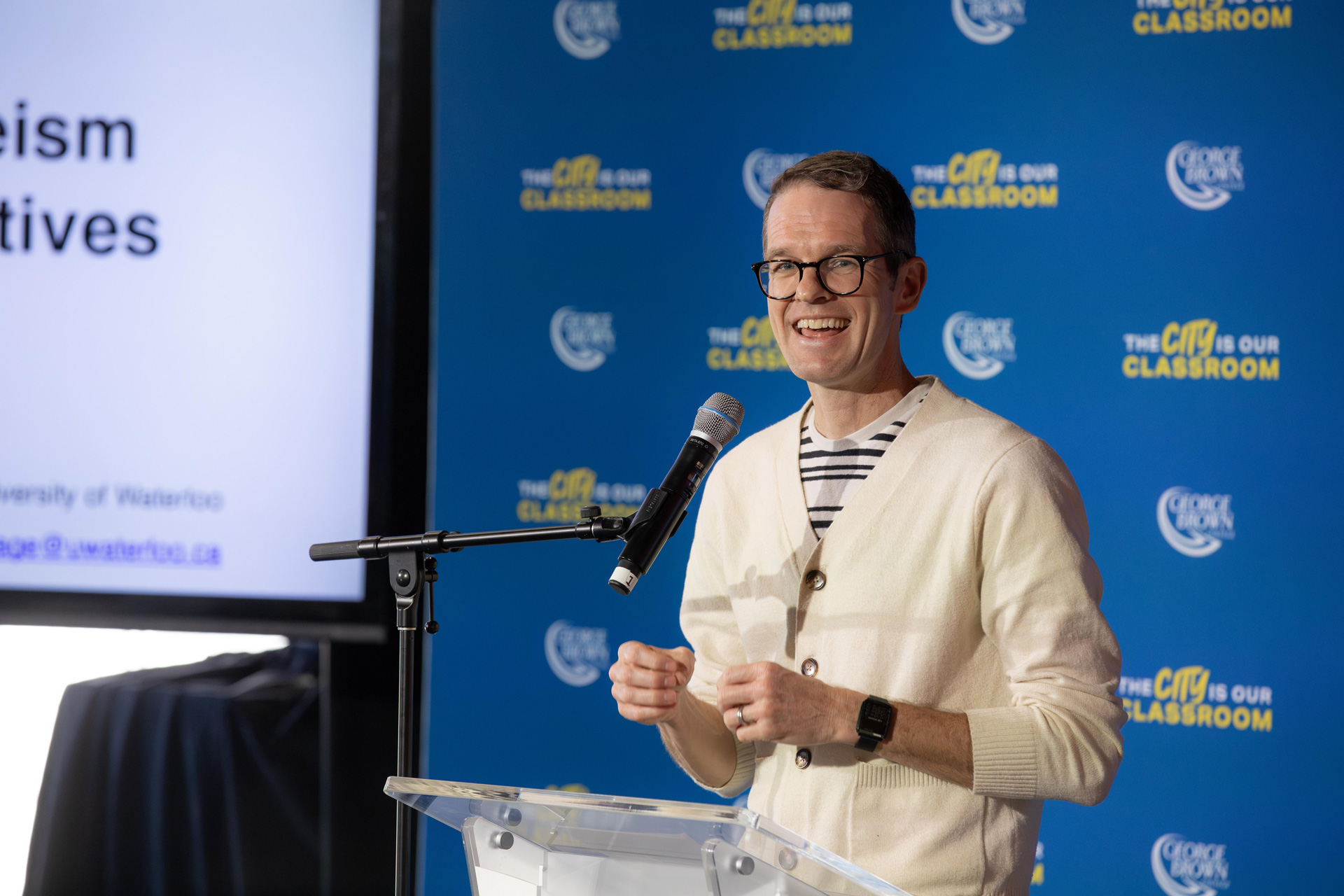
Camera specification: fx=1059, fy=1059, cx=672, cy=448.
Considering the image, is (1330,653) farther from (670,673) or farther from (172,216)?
(172,216)

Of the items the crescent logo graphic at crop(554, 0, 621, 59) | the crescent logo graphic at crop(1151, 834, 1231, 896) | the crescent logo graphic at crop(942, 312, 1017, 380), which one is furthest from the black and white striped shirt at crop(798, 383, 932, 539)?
the crescent logo graphic at crop(554, 0, 621, 59)

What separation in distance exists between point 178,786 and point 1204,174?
339 centimetres

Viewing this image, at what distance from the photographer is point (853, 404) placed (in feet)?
5.45

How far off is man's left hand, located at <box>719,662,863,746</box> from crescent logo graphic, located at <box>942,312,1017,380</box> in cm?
168

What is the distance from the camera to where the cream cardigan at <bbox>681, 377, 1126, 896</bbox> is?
1.41 meters

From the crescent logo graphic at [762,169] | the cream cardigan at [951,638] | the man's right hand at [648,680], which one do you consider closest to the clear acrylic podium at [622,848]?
the man's right hand at [648,680]

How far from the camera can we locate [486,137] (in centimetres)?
320

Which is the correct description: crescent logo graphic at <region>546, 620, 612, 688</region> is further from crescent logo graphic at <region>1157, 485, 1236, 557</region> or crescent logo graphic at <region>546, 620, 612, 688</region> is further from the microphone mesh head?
the microphone mesh head

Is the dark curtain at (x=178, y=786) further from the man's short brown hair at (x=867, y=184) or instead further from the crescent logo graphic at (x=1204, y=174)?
the crescent logo graphic at (x=1204, y=174)

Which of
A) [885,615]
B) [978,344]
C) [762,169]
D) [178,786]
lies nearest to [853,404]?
[885,615]

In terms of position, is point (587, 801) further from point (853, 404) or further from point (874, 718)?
point (853, 404)

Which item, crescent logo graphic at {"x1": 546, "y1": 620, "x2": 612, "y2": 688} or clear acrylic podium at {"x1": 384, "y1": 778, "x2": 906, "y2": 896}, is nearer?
clear acrylic podium at {"x1": 384, "y1": 778, "x2": 906, "y2": 896}

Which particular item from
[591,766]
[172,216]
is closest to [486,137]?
[172,216]

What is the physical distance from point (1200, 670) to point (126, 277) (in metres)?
3.09
